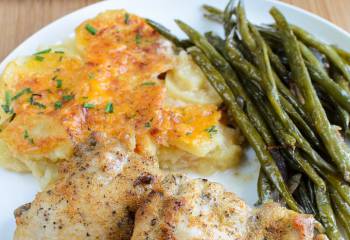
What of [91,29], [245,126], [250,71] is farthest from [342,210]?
[91,29]

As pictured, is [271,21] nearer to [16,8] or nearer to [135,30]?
[135,30]

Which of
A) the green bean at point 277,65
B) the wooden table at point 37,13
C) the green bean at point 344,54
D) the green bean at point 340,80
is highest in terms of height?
the green bean at point 344,54

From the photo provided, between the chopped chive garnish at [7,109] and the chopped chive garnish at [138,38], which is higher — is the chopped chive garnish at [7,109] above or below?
below

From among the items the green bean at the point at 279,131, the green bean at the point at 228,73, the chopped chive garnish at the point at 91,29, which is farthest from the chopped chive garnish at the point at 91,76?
the green bean at the point at 279,131

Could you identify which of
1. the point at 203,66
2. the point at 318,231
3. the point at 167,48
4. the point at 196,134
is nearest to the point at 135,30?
the point at 167,48

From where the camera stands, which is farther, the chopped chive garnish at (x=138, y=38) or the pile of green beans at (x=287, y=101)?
the chopped chive garnish at (x=138, y=38)

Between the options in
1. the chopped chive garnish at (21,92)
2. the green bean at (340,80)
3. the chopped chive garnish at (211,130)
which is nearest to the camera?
the chopped chive garnish at (211,130)

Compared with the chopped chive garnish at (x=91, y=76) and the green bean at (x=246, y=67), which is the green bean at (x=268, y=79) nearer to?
the green bean at (x=246, y=67)
